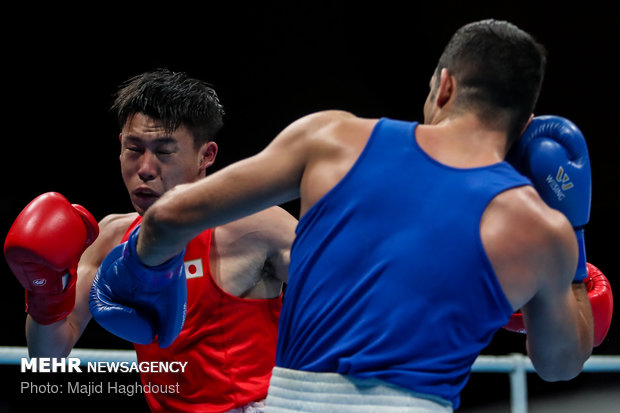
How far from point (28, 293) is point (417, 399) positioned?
4.73 feet

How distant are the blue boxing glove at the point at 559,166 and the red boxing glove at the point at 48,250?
129cm

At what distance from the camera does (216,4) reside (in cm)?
597

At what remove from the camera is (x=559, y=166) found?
1568 mm

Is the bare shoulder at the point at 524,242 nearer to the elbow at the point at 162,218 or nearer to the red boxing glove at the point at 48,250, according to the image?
the elbow at the point at 162,218

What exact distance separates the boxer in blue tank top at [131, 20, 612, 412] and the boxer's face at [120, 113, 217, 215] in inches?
34.8

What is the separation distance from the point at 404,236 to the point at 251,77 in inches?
206

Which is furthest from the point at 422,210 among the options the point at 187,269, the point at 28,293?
the point at 28,293

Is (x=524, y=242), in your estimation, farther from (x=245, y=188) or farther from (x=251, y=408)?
(x=251, y=408)

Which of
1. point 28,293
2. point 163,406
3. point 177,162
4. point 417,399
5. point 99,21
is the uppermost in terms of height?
point 99,21

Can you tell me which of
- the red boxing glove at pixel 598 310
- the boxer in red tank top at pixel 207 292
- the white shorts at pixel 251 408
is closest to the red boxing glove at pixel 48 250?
the boxer in red tank top at pixel 207 292

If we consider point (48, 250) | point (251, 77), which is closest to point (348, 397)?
point (48, 250)

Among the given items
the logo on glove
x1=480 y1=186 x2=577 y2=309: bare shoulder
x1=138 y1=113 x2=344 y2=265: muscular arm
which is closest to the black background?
x1=138 y1=113 x2=344 y2=265: muscular arm

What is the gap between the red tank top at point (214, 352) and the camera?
83.0 inches

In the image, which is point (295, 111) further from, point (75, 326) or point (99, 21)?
point (75, 326)
